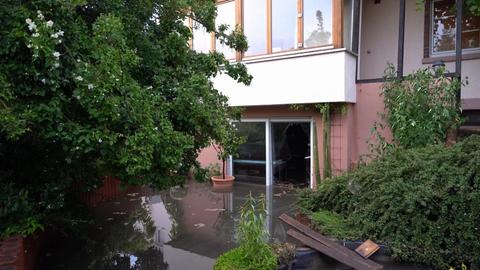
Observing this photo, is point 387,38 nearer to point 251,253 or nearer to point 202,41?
point 202,41

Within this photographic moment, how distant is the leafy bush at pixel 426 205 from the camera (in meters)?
4.27

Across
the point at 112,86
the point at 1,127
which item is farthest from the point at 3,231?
the point at 112,86

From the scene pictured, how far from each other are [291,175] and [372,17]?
15.0ft

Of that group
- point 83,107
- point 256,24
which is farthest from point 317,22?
point 83,107

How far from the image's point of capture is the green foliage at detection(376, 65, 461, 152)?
6703 mm

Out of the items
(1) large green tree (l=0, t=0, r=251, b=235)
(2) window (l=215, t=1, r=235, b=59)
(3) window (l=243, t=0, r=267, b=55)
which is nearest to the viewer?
(1) large green tree (l=0, t=0, r=251, b=235)

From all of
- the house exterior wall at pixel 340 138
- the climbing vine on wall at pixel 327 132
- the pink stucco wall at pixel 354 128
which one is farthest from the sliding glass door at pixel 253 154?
the climbing vine on wall at pixel 327 132

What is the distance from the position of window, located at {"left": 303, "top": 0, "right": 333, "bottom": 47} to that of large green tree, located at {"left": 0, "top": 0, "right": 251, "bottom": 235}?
4401 mm

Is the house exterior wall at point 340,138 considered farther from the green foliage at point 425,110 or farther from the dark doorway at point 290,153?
the green foliage at point 425,110

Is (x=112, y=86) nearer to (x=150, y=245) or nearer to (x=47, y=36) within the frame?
(x=47, y=36)

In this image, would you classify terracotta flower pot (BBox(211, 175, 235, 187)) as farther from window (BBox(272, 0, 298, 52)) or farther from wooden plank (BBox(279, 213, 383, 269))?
wooden plank (BBox(279, 213, 383, 269))

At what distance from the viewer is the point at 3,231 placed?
12.1 feet

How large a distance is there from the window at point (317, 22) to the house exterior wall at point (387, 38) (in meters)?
1.64

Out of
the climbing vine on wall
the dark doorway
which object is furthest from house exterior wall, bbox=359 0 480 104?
the dark doorway
